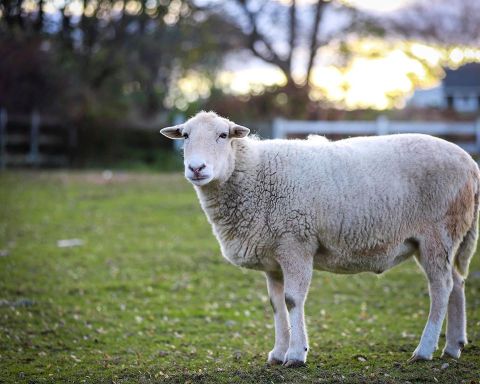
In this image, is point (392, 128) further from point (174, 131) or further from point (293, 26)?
point (174, 131)

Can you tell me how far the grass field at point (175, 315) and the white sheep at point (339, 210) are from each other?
0.57 meters

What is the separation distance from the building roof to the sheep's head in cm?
5569

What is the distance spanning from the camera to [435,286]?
6.64 meters

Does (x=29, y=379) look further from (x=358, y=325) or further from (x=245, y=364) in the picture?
(x=358, y=325)

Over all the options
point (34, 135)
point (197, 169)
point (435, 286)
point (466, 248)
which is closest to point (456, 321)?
point (435, 286)

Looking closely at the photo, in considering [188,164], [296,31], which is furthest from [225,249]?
[296,31]

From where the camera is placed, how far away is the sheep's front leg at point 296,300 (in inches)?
250

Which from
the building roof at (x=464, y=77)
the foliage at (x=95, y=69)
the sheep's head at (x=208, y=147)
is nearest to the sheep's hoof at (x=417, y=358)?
the sheep's head at (x=208, y=147)

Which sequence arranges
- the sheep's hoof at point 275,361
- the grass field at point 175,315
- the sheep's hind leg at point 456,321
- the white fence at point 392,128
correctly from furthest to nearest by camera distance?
1. the white fence at point 392,128
2. the sheep's hind leg at point 456,321
3. the sheep's hoof at point 275,361
4. the grass field at point 175,315

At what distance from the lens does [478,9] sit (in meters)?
48.1

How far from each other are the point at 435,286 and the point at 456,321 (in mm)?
554

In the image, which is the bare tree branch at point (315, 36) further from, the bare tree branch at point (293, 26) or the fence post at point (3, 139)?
the fence post at point (3, 139)

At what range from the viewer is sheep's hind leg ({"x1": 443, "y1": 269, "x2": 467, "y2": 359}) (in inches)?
268

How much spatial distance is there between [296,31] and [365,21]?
135 inches
